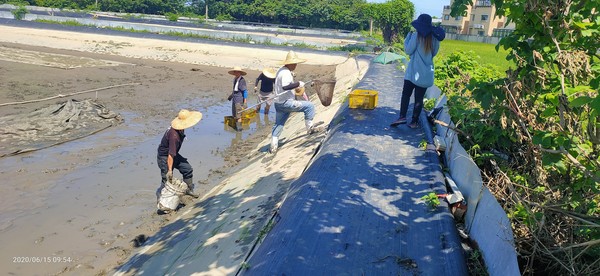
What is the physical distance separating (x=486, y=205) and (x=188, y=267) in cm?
300

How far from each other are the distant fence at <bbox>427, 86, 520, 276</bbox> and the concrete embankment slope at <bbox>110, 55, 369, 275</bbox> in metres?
2.02

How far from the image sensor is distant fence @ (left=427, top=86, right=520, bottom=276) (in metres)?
3.23

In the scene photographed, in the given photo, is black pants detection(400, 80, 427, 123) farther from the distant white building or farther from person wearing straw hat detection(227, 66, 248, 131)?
the distant white building

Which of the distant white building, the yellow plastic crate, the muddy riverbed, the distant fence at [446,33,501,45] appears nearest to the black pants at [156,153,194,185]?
the muddy riverbed

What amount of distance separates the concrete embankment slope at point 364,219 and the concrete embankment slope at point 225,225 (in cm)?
59

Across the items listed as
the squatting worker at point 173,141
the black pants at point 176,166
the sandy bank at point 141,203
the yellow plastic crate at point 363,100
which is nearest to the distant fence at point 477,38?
the sandy bank at point 141,203

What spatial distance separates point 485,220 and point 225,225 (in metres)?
3.02

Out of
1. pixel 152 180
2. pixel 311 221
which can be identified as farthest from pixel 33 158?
pixel 311 221

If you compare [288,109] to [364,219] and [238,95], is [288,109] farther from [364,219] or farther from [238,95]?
[364,219]

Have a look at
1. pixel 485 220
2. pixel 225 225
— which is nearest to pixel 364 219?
pixel 485 220

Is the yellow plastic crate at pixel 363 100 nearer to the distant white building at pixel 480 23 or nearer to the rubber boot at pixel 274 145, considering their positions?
the rubber boot at pixel 274 145

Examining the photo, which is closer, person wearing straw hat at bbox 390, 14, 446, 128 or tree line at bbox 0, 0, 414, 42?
person wearing straw hat at bbox 390, 14, 446, 128

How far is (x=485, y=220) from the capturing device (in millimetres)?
3820

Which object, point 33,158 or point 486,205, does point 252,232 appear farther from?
point 33,158
